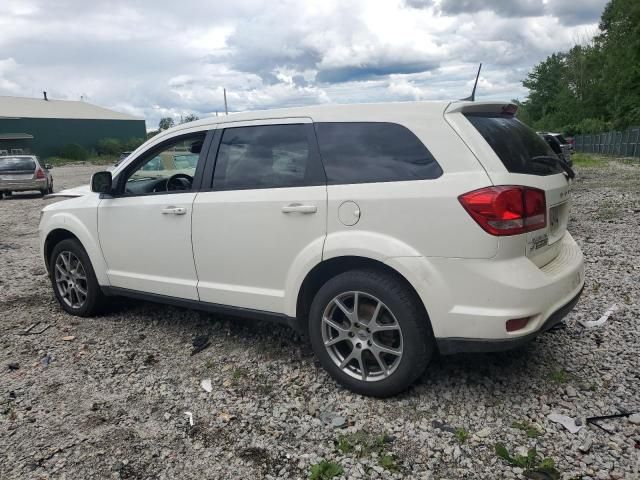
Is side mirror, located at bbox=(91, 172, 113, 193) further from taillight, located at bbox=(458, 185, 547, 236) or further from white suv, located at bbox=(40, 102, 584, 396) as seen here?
taillight, located at bbox=(458, 185, 547, 236)

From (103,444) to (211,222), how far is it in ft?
5.30

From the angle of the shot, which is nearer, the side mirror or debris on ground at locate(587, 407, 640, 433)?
debris on ground at locate(587, 407, 640, 433)

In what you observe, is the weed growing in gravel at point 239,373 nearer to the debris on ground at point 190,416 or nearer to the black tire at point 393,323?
the debris on ground at point 190,416

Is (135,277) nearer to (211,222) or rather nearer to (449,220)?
(211,222)

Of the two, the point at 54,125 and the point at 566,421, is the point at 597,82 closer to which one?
the point at 54,125

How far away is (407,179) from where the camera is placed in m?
3.08

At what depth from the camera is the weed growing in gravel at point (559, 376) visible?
3430 mm

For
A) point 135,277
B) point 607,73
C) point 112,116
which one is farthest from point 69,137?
point 135,277

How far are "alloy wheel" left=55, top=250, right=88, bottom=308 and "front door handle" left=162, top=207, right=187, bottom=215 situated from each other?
1.39 m

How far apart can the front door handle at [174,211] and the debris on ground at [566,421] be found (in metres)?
Answer: 2.87

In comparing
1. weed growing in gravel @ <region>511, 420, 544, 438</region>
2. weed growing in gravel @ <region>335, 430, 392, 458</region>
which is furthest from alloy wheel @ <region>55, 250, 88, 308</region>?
weed growing in gravel @ <region>511, 420, 544, 438</region>


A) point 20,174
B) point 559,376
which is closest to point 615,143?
point 20,174

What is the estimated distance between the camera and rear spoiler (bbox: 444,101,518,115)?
3143 mm

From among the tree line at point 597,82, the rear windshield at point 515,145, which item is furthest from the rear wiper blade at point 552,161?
the tree line at point 597,82
